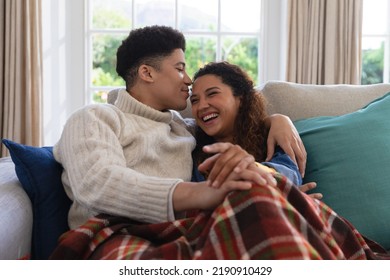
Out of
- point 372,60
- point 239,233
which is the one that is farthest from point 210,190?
point 372,60

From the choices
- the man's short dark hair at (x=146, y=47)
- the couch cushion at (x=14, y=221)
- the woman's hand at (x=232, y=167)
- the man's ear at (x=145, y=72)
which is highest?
the man's short dark hair at (x=146, y=47)

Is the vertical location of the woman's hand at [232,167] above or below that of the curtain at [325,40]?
below

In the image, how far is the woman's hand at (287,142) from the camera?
161cm

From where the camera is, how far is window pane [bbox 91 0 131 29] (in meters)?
3.42

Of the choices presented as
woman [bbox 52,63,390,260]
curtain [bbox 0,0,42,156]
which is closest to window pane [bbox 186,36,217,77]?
curtain [bbox 0,0,42,156]

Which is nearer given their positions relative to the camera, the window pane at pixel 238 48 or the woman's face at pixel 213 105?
the woman's face at pixel 213 105

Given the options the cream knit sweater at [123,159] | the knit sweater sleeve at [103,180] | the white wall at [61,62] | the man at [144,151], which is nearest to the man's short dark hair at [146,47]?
the man at [144,151]

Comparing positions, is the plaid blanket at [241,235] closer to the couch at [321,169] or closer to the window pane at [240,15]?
the couch at [321,169]

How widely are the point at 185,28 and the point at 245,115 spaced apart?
1.81m

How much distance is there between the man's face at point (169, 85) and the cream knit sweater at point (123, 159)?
0.04 m

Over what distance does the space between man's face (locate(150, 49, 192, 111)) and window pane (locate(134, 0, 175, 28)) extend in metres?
1.70

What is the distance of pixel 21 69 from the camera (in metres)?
2.97

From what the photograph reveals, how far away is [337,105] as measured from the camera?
74.9 inches
